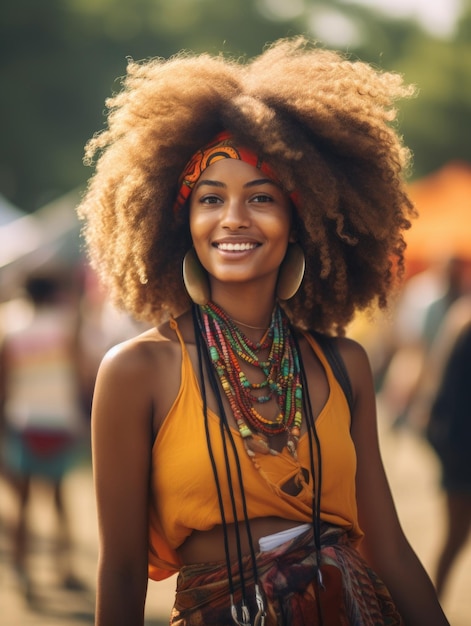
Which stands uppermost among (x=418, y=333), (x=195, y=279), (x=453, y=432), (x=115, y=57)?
(x=115, y=57)

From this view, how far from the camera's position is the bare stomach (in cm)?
291

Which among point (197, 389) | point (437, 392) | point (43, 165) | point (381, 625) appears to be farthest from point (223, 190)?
point (43, 165)

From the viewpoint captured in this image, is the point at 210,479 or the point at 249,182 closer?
the point at 210,479

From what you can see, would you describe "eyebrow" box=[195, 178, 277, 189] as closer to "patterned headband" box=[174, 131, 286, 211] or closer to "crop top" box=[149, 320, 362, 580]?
"patterned headband" box=[174, 131, 286, 211]

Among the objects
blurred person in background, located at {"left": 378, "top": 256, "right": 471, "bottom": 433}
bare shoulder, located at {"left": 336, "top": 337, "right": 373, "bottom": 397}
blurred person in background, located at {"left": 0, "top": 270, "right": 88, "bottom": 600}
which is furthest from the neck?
blurred person in background, located at {"left": 378, "top": 256, "right": 471, "bottom": 433}

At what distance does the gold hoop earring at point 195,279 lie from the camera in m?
3.20

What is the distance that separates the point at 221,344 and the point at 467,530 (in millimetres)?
3697

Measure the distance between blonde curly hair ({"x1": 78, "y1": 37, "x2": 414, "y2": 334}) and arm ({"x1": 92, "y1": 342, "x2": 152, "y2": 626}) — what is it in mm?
478

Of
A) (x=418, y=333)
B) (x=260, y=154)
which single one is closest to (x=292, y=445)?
(x=260, y=154)

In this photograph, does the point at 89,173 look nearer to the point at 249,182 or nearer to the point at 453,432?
the point at 453,432

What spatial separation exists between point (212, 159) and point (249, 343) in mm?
596

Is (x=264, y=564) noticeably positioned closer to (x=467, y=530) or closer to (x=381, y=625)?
(x=381, y=625)

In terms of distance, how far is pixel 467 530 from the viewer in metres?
6.28

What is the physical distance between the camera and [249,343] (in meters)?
3.19
